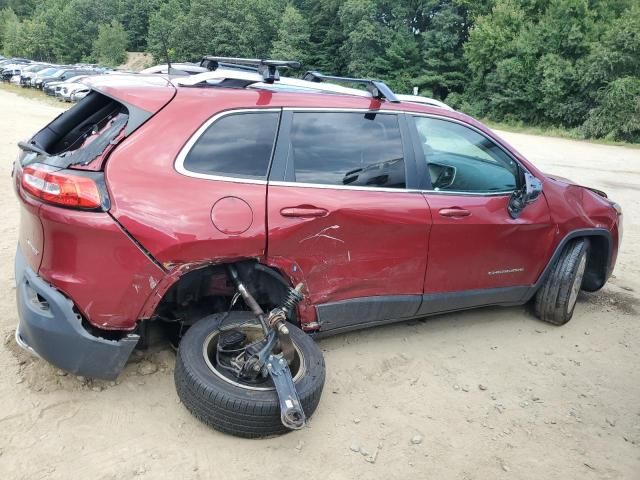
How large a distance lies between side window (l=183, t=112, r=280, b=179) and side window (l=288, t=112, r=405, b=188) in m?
0.16

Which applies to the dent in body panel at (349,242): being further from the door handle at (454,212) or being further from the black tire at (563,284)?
the black tire at (563,284)

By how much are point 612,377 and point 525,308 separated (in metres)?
1.05

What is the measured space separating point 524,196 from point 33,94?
31940 millimetres

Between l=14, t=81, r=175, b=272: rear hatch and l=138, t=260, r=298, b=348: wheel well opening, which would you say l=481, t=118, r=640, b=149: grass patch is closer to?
l=138, t=260, r=298, b=348: wheel well opening

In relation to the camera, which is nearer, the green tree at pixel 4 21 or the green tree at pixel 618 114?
the green tree at pixel 618 114

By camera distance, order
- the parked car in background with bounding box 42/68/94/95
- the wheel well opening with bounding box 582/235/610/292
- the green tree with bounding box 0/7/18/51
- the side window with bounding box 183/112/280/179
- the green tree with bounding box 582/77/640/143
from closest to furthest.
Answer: the side window with bounding box 183/112/280/179
the wheel well opening with bounding box 582/235/610/292
the green tree with bounding box 582/77/640/143
the parked car in background with bounding box 42/68/94/95
the green tree with bounding box 0/7/18/51

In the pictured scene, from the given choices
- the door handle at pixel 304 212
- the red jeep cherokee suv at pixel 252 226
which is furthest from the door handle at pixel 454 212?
the door handle at pixel 304 212

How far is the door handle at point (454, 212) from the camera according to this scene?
357 cm

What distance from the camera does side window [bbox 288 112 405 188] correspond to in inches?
127

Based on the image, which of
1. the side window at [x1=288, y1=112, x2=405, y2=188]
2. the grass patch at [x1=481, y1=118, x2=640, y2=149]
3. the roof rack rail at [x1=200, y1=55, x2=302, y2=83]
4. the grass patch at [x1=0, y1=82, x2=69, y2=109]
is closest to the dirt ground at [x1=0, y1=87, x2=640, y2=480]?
the side window at [x1=288, y1=112, x2=405, y2=188]

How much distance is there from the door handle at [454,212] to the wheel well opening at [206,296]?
1156 mm

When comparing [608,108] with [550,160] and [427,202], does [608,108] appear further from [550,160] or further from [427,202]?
[427,202]

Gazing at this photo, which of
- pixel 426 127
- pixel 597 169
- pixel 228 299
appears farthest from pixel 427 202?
pixel 597 169

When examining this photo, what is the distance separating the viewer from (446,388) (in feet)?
11.3
